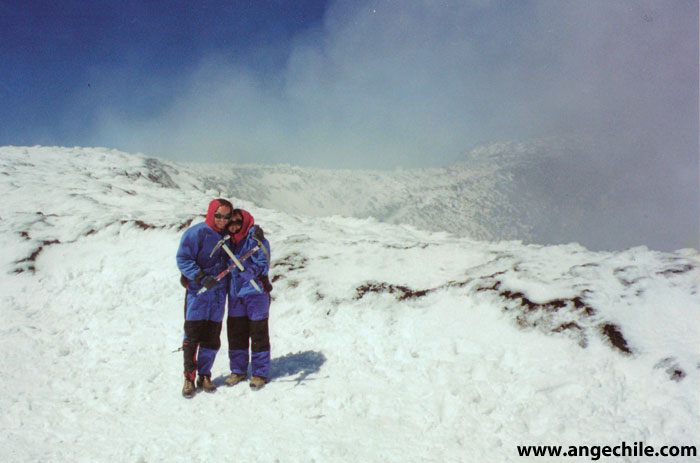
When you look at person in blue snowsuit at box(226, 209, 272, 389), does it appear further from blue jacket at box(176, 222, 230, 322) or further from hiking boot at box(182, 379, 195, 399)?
hiking boot at box(182, 379, 195, 399)

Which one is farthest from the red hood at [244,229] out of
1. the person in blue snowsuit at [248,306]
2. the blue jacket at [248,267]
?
the blue jacket at [248,267]

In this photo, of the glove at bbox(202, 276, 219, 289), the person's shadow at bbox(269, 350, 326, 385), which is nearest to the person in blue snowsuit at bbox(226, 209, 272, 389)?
the person's shadow at bbox(269, 350, 326, 385)

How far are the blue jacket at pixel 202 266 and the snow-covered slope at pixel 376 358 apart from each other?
1055 mm

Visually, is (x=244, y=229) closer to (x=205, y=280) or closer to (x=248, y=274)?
(x=248, y=274)

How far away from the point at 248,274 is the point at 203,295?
0.63m

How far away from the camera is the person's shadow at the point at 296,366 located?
5207 mm

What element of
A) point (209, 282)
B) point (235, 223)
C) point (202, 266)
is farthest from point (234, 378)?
point (235, 223)

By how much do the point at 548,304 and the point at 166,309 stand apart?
6.88 m

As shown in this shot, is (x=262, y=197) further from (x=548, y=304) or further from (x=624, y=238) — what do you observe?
(x=624, y=238)

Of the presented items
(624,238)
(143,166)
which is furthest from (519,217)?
(143,166)

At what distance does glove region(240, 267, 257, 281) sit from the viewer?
498cm

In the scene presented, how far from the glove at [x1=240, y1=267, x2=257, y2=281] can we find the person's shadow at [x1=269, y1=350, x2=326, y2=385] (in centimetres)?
141

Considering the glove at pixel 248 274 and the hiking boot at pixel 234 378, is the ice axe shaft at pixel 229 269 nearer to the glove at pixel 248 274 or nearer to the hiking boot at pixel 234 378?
the glove at pixel 248 274

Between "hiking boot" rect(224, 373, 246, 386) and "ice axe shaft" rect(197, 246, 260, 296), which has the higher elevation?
"ice axe shaft" rect(197, 246, 260, 296)
